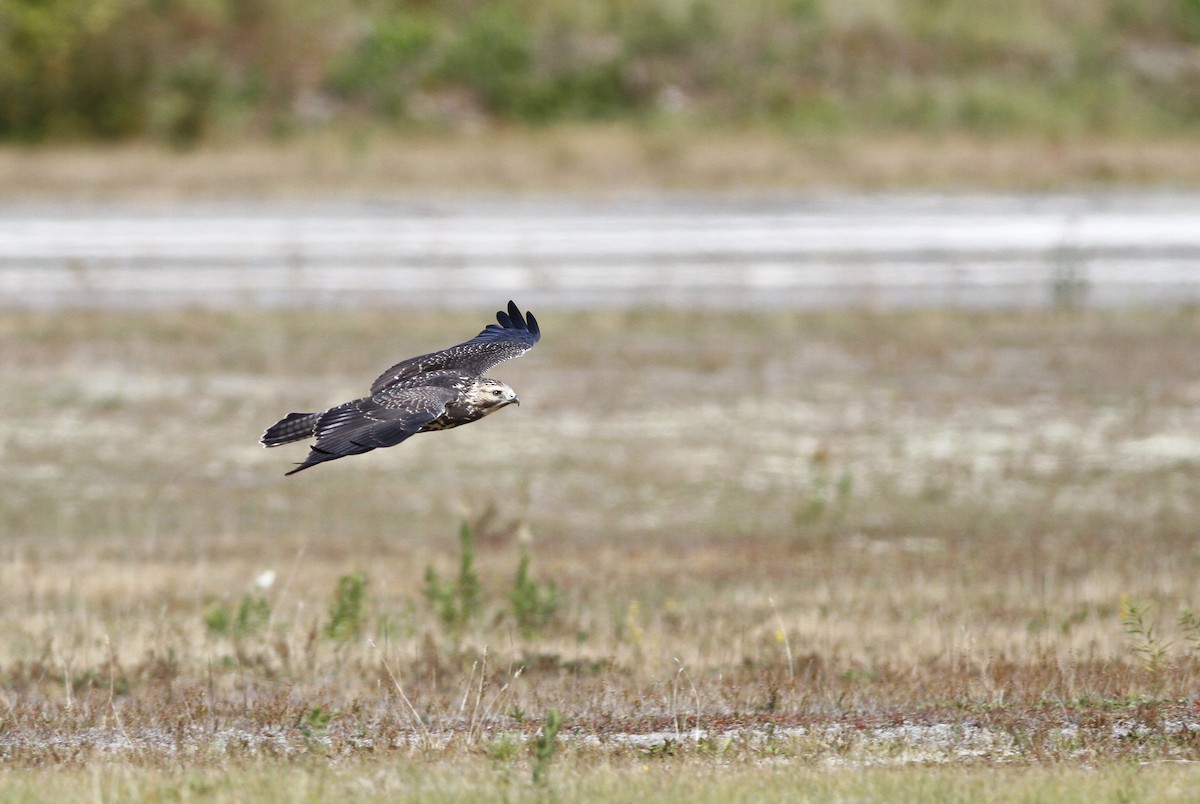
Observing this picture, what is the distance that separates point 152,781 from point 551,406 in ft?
A: 40.9

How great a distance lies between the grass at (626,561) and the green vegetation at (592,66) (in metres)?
16.1

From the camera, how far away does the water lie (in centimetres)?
2644

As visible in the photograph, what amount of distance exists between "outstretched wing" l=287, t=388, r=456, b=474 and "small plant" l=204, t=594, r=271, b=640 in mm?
2146

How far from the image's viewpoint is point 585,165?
3744 centimetres

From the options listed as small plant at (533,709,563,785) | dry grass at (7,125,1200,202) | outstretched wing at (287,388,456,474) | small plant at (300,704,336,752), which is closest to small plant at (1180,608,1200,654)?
small plant at (533,709,563,785)

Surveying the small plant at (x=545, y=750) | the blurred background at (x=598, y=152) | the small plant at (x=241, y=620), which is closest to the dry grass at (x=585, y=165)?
the blurred background at (x=598, y=152)

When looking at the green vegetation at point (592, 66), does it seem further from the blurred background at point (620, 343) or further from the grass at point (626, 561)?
the grass at point (626, 561)

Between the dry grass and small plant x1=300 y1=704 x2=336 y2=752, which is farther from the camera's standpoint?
the dry grass

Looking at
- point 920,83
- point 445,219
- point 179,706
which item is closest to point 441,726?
point 179,706

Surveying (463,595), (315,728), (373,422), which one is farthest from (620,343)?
(315,728)

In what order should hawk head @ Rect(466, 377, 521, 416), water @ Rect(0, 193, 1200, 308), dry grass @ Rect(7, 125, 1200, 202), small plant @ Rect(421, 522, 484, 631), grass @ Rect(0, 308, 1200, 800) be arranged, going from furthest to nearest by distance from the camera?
dry grass @ Rect(7, 125, 1200, 202) → water @ Rect(0, 193, 1200, 308) → small plant @ Rect(421, 522, 484, 631) → hawk head @ Rect(466, 377, 521, 416) → grass @ Rect(0, 308, 1200, 800)

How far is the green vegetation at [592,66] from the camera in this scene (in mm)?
40156

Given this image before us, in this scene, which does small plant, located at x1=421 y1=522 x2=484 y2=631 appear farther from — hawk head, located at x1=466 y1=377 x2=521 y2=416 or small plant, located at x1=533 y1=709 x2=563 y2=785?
small plant, located at x1=533 y1=709 x2=563 y2=785

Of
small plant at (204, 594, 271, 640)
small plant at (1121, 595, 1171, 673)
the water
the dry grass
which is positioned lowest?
small plant at (204, 594, 271, 640)
